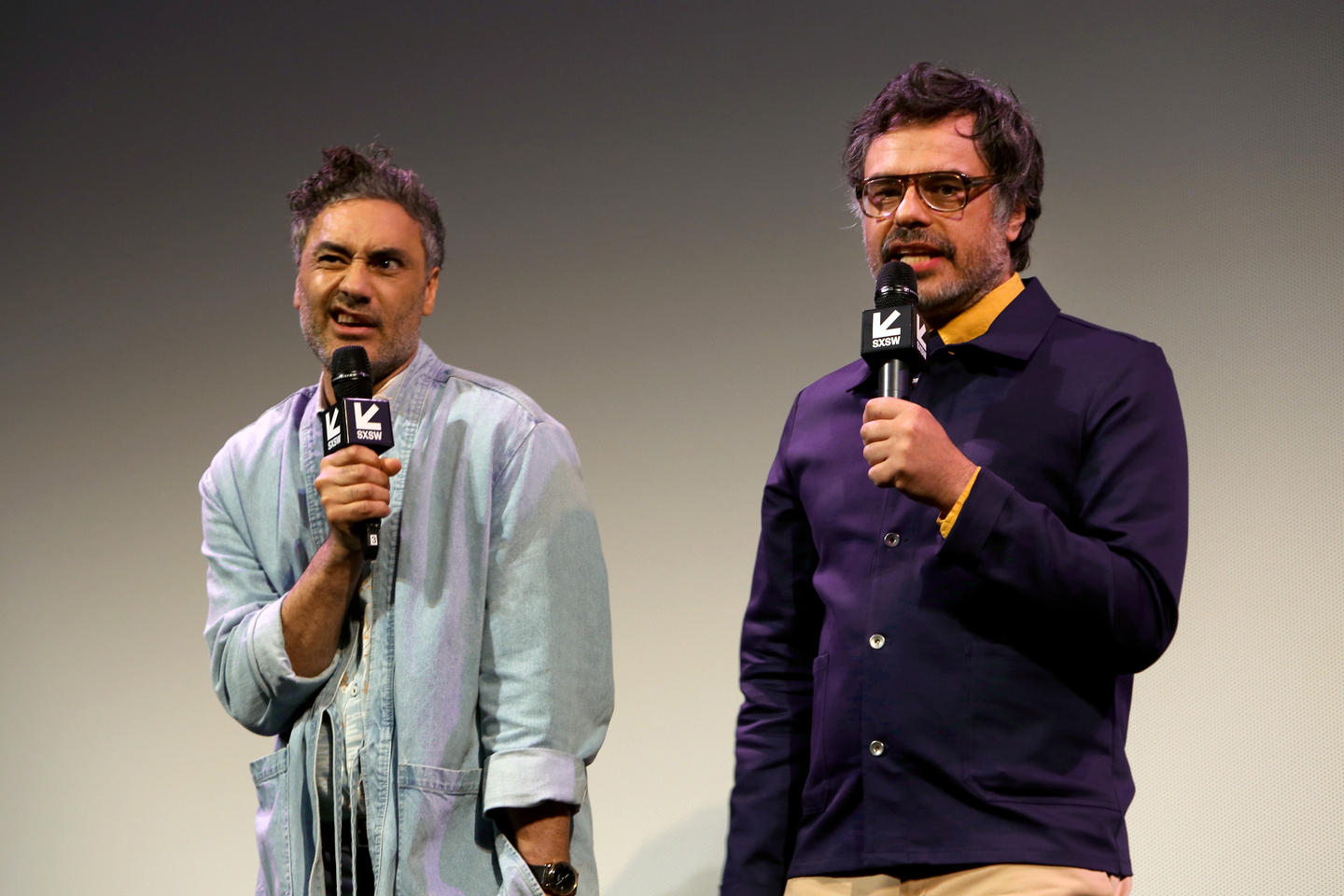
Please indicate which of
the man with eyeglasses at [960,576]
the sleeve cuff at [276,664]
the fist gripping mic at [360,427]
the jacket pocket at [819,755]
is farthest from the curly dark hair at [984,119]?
the sleeve cuff at [276,664]

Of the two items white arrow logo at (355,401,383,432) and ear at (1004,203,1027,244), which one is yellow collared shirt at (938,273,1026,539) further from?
white arrow logo at (355,401,383,432)

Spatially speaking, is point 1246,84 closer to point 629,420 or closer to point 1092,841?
point 629,420

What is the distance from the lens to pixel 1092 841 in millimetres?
1399

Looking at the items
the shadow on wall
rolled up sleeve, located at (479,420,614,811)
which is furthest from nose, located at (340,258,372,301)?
the shadow on wall

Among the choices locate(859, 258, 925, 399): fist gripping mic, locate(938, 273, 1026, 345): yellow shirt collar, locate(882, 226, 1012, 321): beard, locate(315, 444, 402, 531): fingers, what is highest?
locate(882, 226, 1012, 321): beard

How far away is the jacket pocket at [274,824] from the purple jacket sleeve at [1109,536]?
989 mm


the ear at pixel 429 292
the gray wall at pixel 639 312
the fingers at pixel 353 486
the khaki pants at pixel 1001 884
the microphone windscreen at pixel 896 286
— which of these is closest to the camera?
the khaki pants at pixel 1001 884

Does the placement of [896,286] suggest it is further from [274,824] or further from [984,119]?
[274,824]

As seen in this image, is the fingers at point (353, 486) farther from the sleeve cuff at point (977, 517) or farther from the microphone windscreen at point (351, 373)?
the sleeve cuff at point (977, 517)

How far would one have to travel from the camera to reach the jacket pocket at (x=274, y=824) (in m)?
1.76

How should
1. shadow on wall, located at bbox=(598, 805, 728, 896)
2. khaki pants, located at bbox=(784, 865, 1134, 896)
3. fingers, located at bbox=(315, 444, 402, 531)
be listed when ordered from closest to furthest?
1. khaki pants, located at bbox=(784, 865, 1134, 896)
2. fingers, located at bbox=(315, 444, 402, 531)
3. shadow on wall, located at bbox=(598, 805, 728, 896)

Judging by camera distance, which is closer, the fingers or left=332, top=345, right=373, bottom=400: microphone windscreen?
the fingers

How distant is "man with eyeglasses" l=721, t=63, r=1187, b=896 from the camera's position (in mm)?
1389

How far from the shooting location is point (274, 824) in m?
1.79
